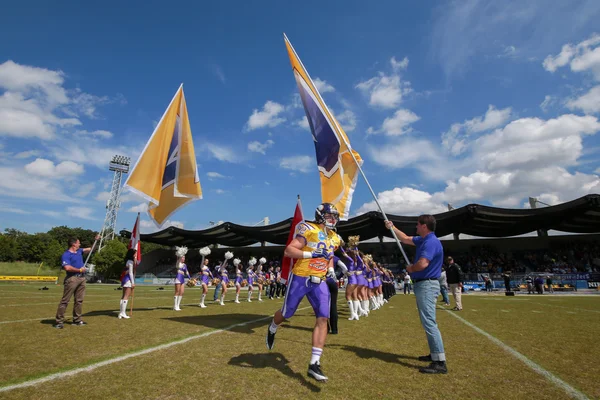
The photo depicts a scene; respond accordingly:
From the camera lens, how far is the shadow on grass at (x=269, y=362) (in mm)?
4172

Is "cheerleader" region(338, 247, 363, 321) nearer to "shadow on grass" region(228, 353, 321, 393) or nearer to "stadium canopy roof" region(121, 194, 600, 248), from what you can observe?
"shadow on grass" region(228, 353, 321, 393)

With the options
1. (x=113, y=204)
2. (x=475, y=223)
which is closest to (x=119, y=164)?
(x=113, y=204)

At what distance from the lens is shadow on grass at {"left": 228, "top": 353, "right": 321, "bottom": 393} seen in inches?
164

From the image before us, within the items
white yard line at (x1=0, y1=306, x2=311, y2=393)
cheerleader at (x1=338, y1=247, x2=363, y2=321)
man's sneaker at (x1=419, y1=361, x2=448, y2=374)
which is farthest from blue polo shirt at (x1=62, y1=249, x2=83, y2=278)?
man's sneaker at (x1=419, y1=361, x2=448, y2=374)

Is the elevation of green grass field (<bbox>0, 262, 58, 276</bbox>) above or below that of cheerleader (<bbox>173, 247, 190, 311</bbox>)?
below

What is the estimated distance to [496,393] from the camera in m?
3.65

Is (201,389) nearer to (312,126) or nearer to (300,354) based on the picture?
(300,354)

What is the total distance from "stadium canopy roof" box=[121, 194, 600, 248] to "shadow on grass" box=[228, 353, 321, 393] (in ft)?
106

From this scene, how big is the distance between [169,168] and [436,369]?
31.1 feet

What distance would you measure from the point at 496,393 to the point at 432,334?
1108 mm

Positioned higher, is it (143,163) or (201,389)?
(143,163)

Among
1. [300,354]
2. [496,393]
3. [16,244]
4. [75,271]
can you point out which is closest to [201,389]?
[300,354]

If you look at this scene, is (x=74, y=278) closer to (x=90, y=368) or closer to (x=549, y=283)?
(x=90, y=368)

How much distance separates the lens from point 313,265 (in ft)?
15.3
